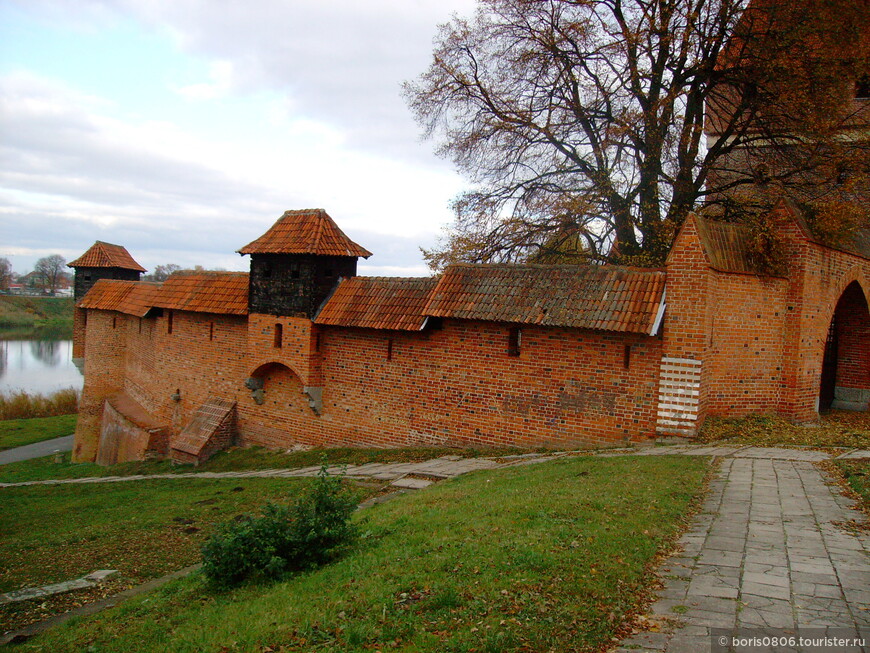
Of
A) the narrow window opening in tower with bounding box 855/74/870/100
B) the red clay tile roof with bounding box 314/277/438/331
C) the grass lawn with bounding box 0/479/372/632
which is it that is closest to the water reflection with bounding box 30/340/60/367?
the grass lawn with bounding box 0/479/372/632

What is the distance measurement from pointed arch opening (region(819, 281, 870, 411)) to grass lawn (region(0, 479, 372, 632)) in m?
11.8

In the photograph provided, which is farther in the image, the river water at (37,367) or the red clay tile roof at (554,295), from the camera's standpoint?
the river water at (37,367)

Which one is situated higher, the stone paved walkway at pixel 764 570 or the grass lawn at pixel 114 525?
the stone paved walkway at pixel 764 570

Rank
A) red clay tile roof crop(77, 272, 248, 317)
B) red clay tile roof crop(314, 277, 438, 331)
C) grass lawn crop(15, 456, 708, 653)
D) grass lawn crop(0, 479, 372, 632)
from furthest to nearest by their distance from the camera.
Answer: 1. red clay tile roof crop(77, 272, 248, 317)
2. red clay tile roof crop(314, 277, 438, 331)
3. grass lawn crop(0, 479, 372, 632)
4. grass lawn crop(15, 456, 708, 653)

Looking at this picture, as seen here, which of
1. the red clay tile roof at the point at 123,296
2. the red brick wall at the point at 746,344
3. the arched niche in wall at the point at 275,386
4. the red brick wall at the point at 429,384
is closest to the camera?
the red brick wall at the point at 746,344

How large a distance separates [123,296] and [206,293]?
7511 millimetres

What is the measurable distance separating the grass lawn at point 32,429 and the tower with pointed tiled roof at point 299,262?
2089cm

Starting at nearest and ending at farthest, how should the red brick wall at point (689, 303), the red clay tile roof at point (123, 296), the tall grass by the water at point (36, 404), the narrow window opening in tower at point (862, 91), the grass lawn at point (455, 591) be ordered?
the grass lawn at point (455, 591)
the red brick wall at point (689, 303)
the narrow window opening in tower at point (862, 91)
the red clay tile roof at point (123, 296)
the tall grass by the water at point (36, 404)

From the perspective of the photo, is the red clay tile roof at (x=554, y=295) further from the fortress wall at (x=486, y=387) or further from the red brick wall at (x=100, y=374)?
the red brick wall at (x=100, y=374)

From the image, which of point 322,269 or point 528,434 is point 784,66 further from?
point 322,269

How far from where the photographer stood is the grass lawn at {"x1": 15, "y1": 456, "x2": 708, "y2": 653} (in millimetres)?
3803

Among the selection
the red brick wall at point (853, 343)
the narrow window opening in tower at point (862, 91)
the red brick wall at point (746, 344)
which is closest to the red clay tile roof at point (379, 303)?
the red brick wall at point (746, 344)

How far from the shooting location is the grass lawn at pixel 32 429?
1146 inches

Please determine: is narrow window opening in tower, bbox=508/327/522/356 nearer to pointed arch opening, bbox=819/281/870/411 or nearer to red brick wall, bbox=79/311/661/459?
red brick wall, bbox=79/311/661/459
